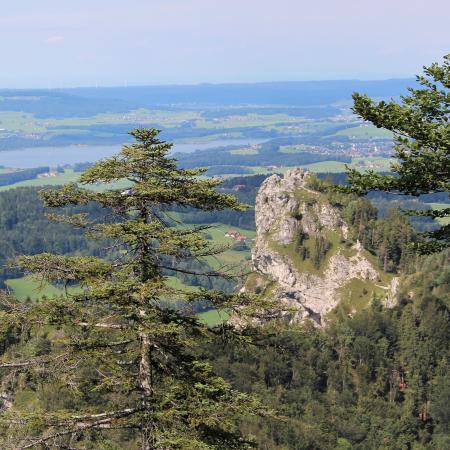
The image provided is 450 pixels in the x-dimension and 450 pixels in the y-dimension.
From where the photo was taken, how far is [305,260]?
4134 inches

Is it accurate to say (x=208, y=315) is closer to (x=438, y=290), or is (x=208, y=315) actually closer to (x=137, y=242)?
(x=438, y=290)

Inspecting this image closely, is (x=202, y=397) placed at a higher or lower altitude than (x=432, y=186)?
lower

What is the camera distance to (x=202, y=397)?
56.6 feet

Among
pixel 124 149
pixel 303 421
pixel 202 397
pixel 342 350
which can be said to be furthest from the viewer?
pixel 342 350

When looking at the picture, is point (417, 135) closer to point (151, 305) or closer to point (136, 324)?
point (151, 305)

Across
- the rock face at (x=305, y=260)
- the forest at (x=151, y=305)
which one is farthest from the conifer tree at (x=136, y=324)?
the rock face at (x=305, y=260)

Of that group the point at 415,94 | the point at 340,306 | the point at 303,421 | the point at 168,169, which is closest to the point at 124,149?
the point at 168,169

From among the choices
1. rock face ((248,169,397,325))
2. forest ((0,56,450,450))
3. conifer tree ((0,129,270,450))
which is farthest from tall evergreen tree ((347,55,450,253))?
rock face ((248,169,397,325))

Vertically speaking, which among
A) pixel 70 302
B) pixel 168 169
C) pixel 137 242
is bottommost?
pixel 70 302

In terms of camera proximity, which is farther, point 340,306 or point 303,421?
point 340,306

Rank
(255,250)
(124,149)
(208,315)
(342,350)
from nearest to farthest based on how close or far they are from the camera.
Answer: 1. (124,149)
2. (342,350)
3. (255,250)
4. (208,315)

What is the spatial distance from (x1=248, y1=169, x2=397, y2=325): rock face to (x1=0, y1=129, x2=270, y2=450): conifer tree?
254 feet

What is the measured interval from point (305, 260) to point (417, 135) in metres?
85.4

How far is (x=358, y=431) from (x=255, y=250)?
39738 millimetres
